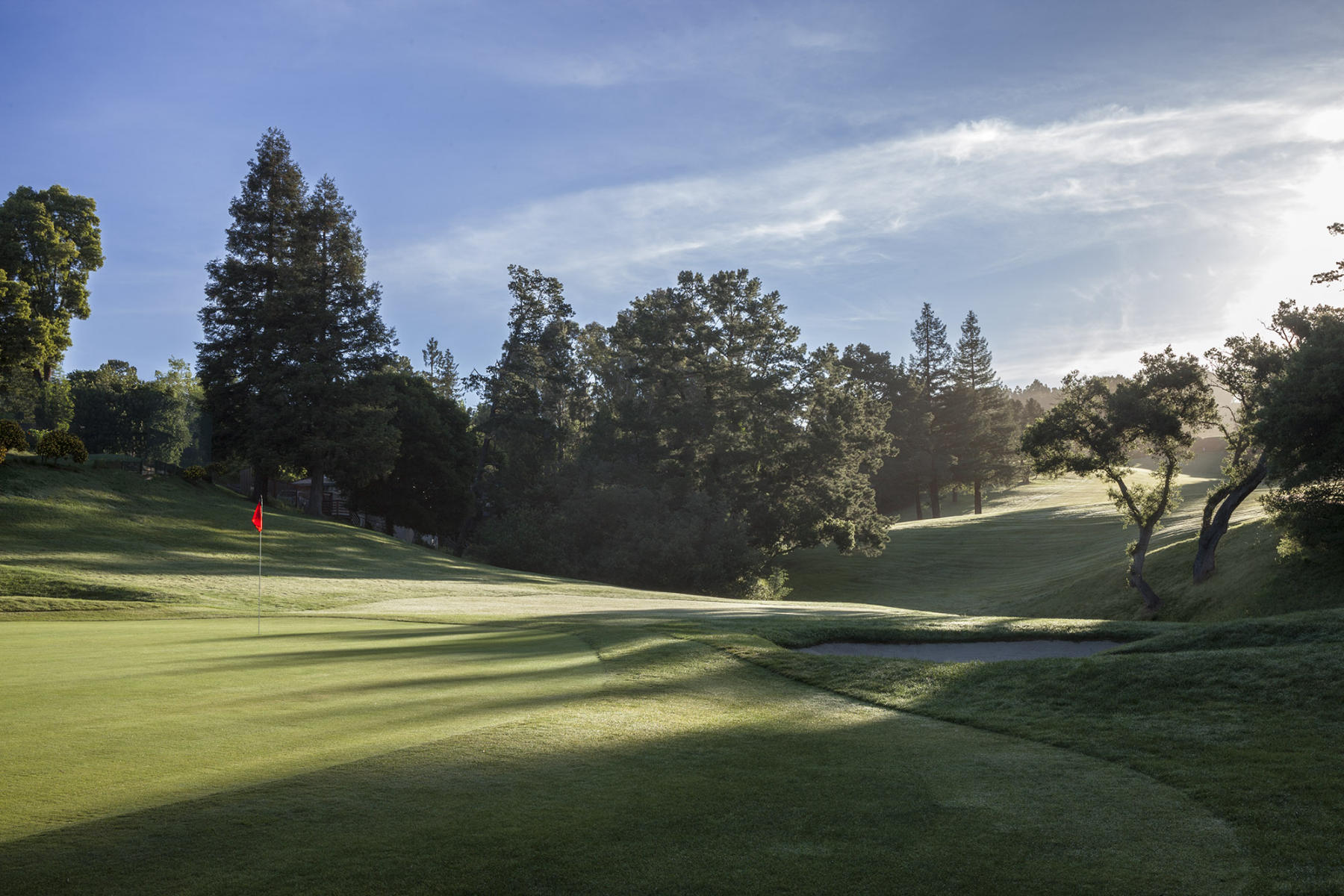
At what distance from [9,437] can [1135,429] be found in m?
48.0

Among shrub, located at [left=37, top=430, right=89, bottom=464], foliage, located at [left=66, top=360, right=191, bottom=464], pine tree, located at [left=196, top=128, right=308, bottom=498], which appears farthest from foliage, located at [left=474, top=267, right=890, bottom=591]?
foliage, located at [left=66, top=360, right=191, bottom=464]

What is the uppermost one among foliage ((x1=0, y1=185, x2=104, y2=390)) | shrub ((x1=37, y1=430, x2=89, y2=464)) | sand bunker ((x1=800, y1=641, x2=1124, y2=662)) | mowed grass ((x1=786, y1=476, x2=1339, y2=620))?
foliage ((x1=0, y1=185, x2=104, y2=390))

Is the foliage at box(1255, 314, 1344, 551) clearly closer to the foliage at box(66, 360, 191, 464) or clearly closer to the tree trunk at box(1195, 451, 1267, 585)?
the tree trunk at box(1195, 451, 1267, 585)

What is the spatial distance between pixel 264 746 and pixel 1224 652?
10109 millimetres

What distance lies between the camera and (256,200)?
5575 cm

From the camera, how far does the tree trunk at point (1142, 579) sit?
32062mm

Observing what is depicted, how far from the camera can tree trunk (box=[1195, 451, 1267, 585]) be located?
31.0 m

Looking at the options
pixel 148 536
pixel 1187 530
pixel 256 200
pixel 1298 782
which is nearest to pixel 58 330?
pixel 256 200

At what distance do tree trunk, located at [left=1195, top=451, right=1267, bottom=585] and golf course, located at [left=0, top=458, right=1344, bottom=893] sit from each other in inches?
772

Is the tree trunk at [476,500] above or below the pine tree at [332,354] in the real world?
below

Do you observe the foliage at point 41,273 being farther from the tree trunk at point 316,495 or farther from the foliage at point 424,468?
the foliage at point 424,468

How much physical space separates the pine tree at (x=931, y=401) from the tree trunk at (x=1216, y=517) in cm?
5009

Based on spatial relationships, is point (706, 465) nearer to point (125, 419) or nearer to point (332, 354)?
point (332, 354)

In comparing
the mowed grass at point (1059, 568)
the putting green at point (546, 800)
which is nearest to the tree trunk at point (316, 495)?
the mowed grass at point (1059, 568)
